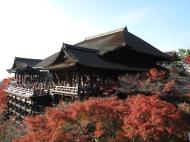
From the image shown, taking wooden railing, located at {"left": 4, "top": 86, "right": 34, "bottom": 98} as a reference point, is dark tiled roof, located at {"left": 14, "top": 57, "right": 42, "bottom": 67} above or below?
above

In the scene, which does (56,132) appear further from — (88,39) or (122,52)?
(88,39)

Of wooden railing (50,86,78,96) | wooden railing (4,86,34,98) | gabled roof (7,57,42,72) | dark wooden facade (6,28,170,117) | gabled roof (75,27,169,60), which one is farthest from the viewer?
gabled roof (7,57,42,72)

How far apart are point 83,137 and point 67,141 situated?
91 centimetres

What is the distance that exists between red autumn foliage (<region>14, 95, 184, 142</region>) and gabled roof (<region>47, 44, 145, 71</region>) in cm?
1043

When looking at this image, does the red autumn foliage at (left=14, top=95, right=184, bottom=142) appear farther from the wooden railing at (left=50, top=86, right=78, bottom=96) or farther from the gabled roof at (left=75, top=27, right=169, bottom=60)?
the gabled roof at (left=75, top=27, right=169, bottom=60)

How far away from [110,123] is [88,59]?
1281 centimetres

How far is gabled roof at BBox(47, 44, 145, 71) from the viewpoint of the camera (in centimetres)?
2711

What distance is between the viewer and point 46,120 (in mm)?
16562

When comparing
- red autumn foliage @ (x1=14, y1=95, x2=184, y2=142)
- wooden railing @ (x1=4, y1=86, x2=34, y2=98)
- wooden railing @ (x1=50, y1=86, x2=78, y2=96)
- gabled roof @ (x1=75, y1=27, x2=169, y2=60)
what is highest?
gabled roof @ (x1=75, y1=27, x2=169, y2=60)

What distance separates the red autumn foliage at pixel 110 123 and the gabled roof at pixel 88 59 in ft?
34.2

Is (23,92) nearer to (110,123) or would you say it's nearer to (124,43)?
(124,43)

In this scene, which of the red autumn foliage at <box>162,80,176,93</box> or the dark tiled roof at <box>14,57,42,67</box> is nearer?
the red autumn foliage at <box>162,80,176,93</box>

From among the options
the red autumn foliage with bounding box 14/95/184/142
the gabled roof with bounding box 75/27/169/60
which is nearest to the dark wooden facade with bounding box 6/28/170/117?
the gabled roof with bounding box 75/27/169/60

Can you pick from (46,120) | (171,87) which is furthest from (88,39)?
(46,120)
